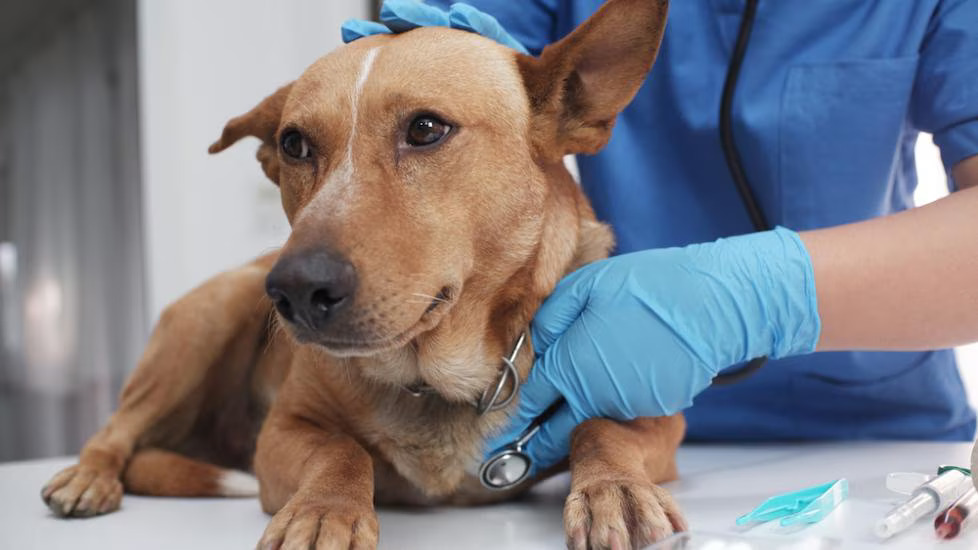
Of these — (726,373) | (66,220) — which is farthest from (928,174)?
(66,220)

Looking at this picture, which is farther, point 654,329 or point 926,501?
point 654,329

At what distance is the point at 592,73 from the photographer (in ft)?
4.26

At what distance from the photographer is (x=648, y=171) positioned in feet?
→ 5.97

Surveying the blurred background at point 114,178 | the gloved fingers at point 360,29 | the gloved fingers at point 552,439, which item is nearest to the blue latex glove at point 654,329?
the gloved fingers at point 552,439

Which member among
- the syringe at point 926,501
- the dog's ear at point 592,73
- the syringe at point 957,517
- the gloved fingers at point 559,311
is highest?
the dog's ear at point 592,73

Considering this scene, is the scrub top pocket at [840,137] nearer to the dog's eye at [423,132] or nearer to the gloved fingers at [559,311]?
the gloved fingers at [559,311]

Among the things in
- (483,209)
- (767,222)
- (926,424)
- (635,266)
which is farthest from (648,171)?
(926,424)

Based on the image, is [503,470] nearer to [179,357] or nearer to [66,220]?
[179,357]

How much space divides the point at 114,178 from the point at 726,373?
4.80m

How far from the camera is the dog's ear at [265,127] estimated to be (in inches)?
57.6

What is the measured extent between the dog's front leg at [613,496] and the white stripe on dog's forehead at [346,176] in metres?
0.47

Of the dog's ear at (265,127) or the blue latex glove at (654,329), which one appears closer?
the blue latex glove at (654,329)

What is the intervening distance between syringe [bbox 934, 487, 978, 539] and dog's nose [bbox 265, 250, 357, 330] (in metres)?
0.73

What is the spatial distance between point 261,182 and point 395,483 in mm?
2245
